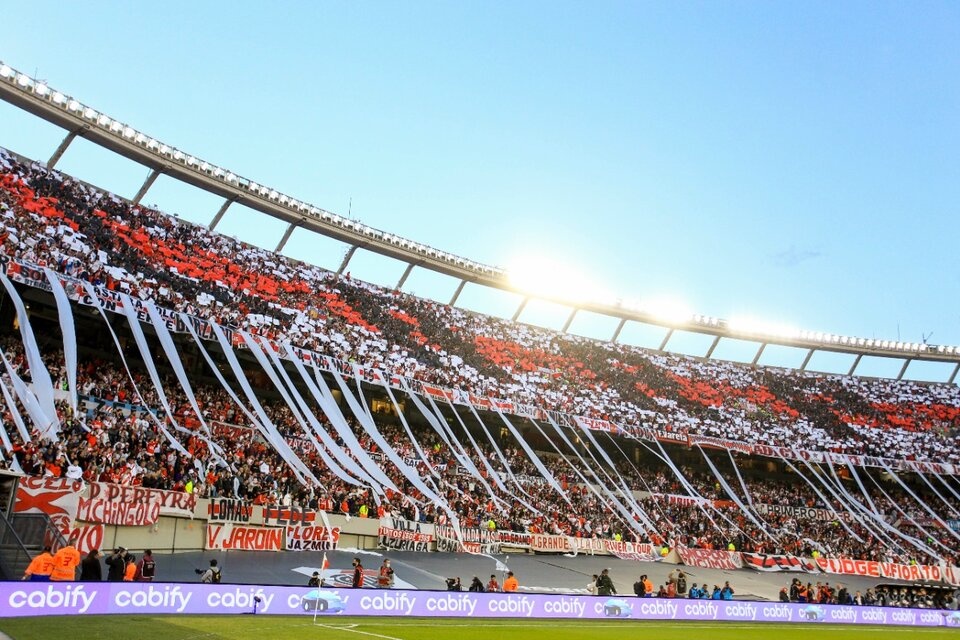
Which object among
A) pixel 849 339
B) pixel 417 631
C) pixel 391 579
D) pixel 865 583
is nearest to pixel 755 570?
pixel 865 583

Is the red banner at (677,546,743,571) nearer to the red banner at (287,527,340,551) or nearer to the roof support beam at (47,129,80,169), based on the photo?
the red banner at (287,527,340,551)

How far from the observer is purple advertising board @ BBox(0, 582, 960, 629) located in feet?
43.4

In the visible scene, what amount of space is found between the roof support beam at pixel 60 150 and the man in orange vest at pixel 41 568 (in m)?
25.8

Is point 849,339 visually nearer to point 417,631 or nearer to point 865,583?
point 865,583

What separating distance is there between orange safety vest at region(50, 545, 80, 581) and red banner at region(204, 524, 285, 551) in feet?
29.3

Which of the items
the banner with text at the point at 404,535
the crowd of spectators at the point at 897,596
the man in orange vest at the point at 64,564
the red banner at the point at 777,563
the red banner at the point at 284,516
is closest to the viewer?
the man in orange vest at the point at 64,564

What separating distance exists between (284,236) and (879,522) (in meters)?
35.5

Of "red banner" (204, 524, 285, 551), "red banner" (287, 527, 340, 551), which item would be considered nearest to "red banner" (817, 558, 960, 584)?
"red banner" (287, 527, 340, 551)

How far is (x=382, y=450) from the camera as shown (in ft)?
99.4

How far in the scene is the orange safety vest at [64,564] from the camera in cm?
1359

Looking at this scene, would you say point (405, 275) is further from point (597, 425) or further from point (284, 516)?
point (284, 516)

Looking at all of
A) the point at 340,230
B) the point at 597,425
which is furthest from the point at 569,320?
the point at 340,230

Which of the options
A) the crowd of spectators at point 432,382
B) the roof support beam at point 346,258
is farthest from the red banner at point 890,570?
the roof support beam at point 346,258

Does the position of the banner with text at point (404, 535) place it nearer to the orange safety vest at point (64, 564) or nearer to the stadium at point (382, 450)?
the stadium at point (382, 450)
